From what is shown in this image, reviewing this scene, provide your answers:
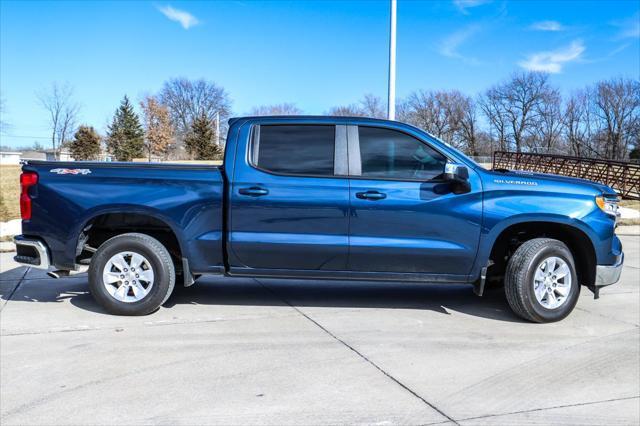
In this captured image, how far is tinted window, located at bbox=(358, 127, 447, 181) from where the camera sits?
5.06 meters

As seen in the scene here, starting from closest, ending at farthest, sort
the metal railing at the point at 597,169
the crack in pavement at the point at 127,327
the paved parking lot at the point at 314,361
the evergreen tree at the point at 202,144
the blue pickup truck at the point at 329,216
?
the paved parking lot at the point at 314,361 → the crack in pavement at the point at 127,327 → the blue pickup truck at the point at 329,216 → the metal railing at the point at 597,169 → the evergreen tree at the point at 202,144

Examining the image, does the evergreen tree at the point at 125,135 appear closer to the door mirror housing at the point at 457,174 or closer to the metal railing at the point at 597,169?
the metal railing at the point at 597,169

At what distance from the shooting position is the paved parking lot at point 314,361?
3.23m

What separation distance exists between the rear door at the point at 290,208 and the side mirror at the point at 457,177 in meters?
0.95

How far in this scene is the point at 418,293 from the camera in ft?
21.0

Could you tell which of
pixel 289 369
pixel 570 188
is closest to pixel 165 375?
pixel 289 369

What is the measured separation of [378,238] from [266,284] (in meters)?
2.25

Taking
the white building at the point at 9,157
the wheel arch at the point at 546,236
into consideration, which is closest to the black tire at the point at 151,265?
the wheel arch at the point at 546,236

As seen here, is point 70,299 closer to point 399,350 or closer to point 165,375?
point 165,375

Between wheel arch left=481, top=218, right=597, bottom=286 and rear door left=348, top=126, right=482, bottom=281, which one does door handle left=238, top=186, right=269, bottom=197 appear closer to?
rear door left=348, top=126, right=482, bottom=281

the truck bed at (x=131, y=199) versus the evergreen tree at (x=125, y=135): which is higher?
the evergreen tree at (x=125, y=135)

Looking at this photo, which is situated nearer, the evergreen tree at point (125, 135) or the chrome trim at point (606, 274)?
the chrome trim at point (606, 274)

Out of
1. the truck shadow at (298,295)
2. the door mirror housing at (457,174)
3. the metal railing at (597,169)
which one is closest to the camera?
the door mirror housing at (457,174)

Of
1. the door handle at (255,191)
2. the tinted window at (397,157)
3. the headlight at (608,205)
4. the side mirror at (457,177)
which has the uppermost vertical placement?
the tinted window at (397,157)
